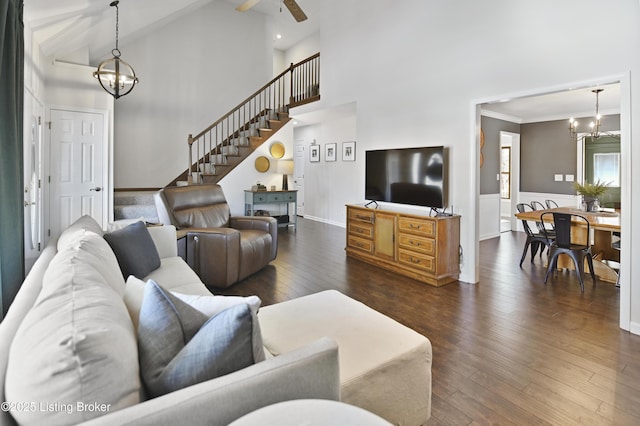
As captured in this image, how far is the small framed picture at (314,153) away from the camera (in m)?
9.24

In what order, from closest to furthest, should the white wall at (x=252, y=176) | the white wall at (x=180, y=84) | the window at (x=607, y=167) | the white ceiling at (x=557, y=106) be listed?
the white ceiling at (x=557, y=106) < the window at (x=607, y=167) < the white wall at (x=180, y=84) < the white wall at (x=252, y=176)

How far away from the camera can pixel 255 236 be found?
4301 mm

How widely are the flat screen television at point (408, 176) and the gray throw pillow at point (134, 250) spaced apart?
127 inches

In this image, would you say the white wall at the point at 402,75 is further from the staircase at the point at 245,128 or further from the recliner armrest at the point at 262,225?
the recliner armrest at the point at 262,225

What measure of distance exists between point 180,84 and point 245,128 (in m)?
1.69

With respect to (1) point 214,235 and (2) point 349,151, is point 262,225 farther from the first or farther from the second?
(2) point 349,151

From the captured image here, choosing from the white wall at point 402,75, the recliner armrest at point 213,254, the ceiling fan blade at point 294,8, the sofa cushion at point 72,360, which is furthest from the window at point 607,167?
the sofa cushion at point 72,360

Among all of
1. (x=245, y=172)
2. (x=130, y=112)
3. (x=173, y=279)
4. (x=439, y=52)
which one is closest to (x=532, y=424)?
(x=173, y=279)

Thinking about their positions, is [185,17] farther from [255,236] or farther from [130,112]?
[255,236]

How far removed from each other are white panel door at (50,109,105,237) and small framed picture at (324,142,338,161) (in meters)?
4.86

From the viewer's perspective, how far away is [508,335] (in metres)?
2.79

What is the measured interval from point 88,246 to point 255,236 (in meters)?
2.57

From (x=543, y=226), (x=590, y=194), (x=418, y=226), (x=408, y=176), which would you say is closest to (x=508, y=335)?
(x=418, y=226)

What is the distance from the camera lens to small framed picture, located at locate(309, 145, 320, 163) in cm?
924
